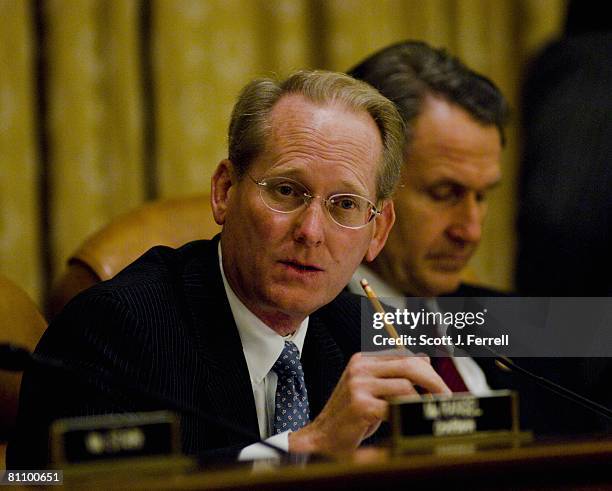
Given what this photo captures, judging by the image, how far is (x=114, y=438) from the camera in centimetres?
115

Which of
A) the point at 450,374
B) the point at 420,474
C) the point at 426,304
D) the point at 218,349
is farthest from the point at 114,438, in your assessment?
the point at 426,304

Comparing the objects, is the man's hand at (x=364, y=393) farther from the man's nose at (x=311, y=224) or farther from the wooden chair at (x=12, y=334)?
the wooden chair at (x=12, y=334)

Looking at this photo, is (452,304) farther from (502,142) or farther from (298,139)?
(298,139)

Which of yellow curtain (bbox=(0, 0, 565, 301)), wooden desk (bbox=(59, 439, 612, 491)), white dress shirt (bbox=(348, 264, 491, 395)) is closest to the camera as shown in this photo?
wooden desk (bbox=(59, 439, 612, 491))

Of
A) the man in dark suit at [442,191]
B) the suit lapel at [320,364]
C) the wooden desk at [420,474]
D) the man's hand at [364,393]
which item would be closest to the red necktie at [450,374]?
the man in dark suit at [442,191]

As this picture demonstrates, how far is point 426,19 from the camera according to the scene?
3.61 metres

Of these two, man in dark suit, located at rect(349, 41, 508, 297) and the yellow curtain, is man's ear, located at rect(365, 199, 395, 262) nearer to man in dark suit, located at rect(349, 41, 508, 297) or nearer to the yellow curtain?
man in dark suit, located at rect(349, 41, 508, 297)

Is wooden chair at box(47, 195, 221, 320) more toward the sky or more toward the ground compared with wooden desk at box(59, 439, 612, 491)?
more toward the sky

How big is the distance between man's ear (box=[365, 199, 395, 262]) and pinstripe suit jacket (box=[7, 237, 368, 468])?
28 cm

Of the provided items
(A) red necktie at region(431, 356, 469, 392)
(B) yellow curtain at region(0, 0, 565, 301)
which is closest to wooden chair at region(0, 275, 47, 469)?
(B) yellow curtain at region(0, 0, 565, 301)

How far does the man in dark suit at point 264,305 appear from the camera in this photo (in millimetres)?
1637

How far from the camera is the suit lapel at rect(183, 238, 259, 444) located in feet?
5.94

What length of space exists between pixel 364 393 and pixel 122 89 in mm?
1816

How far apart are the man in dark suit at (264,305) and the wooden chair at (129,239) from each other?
35 centimetres
